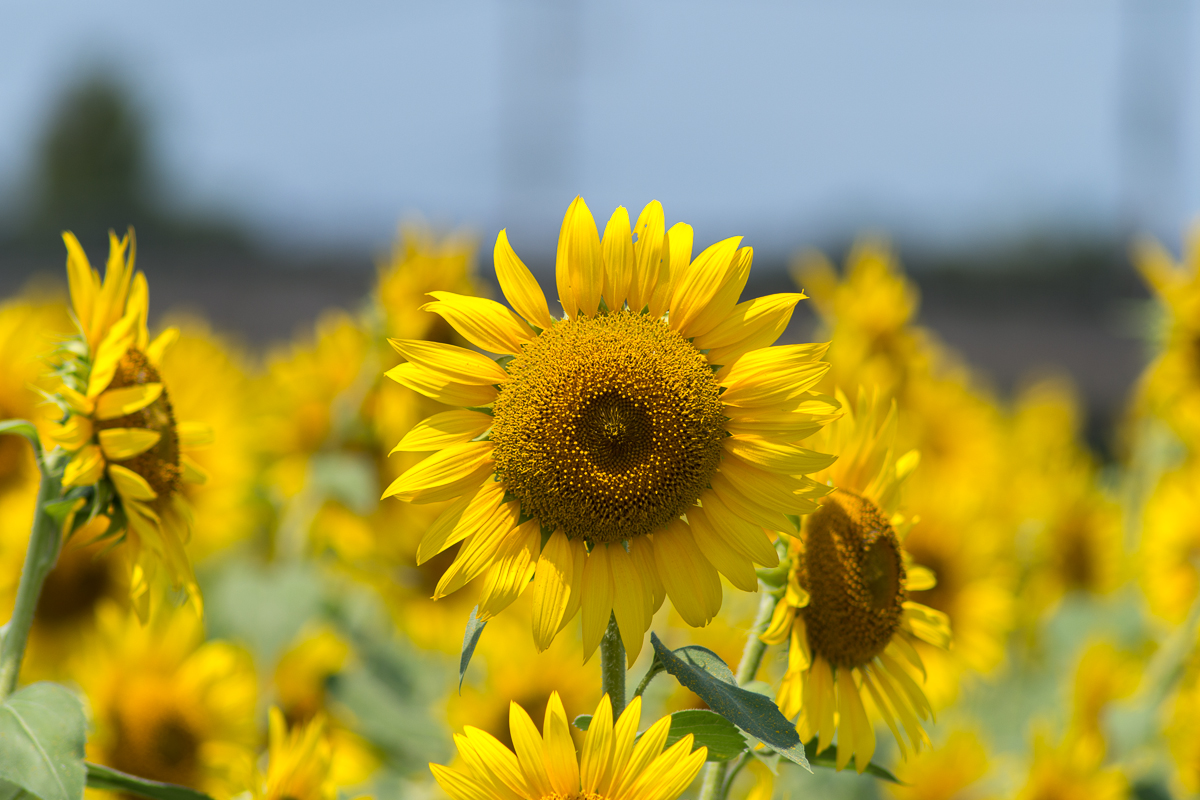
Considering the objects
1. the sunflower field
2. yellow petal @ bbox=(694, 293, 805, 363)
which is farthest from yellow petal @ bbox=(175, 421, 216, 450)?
yellow petal @ bbox=(694, 293, 805, 363)

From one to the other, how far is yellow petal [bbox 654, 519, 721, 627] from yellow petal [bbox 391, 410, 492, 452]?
293 mm

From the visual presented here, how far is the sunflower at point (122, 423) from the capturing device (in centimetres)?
157

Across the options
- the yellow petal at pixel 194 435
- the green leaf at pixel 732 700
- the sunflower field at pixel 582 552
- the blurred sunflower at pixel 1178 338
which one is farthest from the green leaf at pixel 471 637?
the blurred sunflower at pixel 1178 338

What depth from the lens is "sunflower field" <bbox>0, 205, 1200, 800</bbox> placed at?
4.58 feet

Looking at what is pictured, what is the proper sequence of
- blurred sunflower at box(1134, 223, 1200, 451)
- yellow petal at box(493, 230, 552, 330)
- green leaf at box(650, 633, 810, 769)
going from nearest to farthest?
1. green leaf at box(650, 633, 810, 769)
2. yellow petal at box(493, 230, 552, 330)
3. blurred sunflower at box(1134, 223, 1200, 451)

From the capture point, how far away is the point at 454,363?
143 cm

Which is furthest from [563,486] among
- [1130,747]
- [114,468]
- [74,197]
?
[74,197]

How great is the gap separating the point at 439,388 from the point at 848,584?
27.1 inches

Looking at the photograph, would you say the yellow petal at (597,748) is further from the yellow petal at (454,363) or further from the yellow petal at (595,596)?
the yellow petal at (454,363)

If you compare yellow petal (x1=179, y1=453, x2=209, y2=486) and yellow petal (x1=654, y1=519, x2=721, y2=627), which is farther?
yellow petal (x1=179, y1=453, x2=209, y2=486)

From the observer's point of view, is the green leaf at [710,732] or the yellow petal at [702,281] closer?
the green leaf at [710,732]

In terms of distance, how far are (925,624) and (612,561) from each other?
64 centimetres

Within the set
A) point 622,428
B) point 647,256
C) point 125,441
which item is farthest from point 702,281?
point 125,441

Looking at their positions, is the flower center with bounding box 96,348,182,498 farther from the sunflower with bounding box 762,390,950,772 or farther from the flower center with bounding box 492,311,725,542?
the sunflower with bounding box 762,390,950,772
